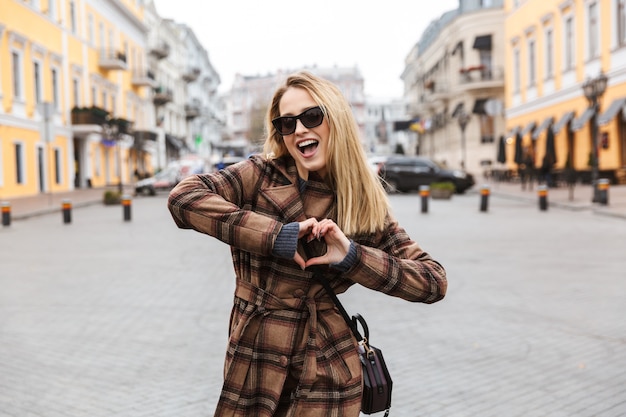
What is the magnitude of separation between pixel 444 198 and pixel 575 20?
1116 centimetres

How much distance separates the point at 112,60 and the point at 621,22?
1171 inches

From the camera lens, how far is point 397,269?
208 cm

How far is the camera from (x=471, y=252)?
11641 millimetres

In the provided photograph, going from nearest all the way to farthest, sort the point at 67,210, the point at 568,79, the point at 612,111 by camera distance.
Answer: the point at 67,210 → the point at 612,111 → the point at 568,79

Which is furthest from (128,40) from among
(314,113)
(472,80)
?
(314,113)

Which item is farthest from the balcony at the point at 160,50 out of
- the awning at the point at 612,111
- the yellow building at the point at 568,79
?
the awning at the point at 612,111

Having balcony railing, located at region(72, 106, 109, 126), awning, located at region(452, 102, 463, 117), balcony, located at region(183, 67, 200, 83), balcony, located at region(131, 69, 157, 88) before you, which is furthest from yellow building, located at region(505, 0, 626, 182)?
balcony, located at region(183, 67, 200, 83)

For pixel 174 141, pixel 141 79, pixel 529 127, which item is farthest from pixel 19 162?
pixel 174 141

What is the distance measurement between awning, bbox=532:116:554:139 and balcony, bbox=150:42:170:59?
34.8 m

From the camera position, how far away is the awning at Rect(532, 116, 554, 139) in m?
33.7

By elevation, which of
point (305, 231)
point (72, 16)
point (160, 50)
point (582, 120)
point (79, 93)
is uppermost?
point (160, 50)

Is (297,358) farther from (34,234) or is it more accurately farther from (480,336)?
(34,234)

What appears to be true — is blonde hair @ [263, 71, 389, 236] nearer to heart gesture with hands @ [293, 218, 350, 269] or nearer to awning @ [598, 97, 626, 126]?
heart gesture with hands @ [293, 218, 350, 269]

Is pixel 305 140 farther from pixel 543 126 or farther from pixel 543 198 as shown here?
pixel 543 126
